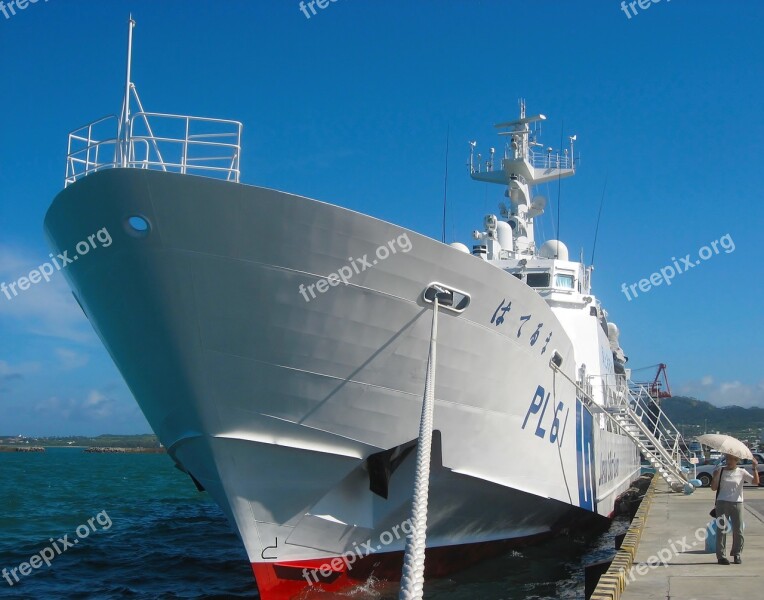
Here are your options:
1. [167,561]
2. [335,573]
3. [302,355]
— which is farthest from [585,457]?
[167,561]

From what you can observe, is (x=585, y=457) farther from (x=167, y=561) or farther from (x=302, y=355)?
(x=167, y=561)

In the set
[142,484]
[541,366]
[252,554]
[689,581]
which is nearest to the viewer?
[689,581]

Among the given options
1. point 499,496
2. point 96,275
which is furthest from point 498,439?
point 96,275

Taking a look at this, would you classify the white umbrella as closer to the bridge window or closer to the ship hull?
the ship hull

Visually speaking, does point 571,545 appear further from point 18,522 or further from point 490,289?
point 18,522

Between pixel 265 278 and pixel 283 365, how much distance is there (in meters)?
1.11

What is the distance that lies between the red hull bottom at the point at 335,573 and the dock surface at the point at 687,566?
116 inches

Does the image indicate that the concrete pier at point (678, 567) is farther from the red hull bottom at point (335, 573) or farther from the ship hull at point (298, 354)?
the red hull bottom at point (335, 573)

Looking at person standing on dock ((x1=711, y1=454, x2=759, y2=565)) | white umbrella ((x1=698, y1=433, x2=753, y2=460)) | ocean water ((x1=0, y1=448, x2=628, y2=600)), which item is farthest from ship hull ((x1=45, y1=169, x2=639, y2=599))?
person standing on dock ((x1=711, y1=454, x2=759, y2=565))

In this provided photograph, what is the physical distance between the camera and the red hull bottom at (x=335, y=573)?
9.12 m

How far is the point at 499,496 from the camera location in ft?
34.8

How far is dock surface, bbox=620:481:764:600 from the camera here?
23.6 ft

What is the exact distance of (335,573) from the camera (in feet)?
31.3

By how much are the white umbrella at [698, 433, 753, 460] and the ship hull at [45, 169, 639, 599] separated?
9.06ft
